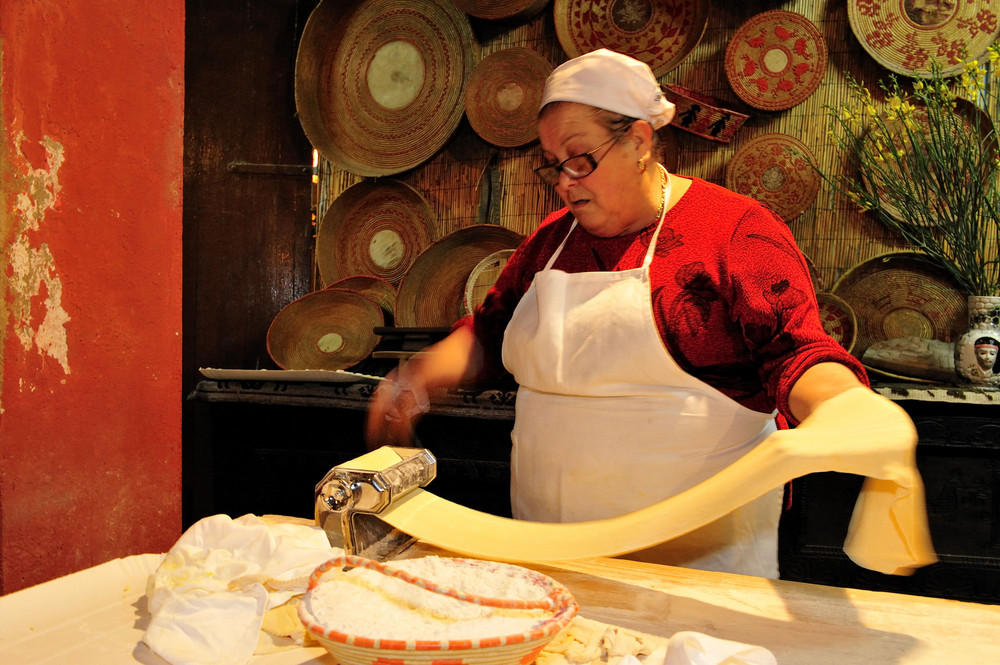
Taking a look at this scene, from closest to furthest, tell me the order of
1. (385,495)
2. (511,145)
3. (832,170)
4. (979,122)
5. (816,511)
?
(385,495)
(816,511)
(979,122)
(832,170)
(511,145)

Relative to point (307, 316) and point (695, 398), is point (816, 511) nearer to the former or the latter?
point (695, 398)

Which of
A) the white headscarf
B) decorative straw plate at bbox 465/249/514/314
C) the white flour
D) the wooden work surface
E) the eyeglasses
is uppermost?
the white headscarf

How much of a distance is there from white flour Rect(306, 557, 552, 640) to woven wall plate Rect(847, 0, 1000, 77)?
96.2 inches

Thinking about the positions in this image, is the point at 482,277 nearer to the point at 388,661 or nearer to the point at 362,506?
the point at 362,506

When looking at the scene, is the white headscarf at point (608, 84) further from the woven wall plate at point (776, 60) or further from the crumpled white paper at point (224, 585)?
the woven wall plate at point (776, 60)

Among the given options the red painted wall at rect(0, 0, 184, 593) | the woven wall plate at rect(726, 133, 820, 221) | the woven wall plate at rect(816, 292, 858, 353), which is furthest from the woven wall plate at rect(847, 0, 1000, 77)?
the red painted wall at rect(0, 0, 184, 593)

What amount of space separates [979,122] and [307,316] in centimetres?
259

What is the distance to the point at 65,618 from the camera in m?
0.95

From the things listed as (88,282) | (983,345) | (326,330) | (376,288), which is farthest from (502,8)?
(88,282)

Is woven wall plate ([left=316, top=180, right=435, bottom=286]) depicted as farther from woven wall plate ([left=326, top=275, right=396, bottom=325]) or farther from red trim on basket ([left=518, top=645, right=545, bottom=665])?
red trim on basket ([left=518, top=645, right=545, bottom=665])

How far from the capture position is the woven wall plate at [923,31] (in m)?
2.54

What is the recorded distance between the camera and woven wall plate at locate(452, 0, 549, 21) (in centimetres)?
299

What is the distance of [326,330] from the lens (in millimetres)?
3109

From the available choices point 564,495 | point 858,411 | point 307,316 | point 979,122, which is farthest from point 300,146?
point 858,411
